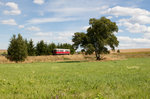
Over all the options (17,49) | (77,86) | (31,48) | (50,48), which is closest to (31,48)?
(31,48)

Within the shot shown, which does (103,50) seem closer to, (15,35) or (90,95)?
(15,35)

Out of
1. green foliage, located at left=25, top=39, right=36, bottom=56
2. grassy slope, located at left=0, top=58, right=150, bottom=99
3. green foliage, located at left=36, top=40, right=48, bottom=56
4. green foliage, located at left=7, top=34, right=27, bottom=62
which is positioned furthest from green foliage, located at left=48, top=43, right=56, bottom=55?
grassy slope, located at left=0, top=58, right=150, bottom=99

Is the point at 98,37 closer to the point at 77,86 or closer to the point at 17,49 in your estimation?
the point at 17,49

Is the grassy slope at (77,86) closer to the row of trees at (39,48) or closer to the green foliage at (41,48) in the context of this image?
the row of trees at (39,48)

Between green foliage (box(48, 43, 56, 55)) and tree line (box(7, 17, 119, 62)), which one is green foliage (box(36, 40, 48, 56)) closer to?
green foliage (box(48, 43, 56, 55))

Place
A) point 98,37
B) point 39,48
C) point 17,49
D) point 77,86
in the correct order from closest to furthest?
point 77,86 < point 98,37 < point 17,49 < point 39,48

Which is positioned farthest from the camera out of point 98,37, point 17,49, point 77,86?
point 17,49

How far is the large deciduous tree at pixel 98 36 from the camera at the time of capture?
4884 cm

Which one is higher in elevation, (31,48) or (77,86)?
(31,48)

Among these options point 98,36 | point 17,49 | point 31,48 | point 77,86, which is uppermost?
point 98,36

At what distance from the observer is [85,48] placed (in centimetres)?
4878

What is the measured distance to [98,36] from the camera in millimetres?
49500

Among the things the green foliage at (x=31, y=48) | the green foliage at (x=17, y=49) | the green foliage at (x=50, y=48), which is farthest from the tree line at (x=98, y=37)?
the green foliage at (x=50, y=48)

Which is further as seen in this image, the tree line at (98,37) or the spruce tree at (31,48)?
the spruce tree at (31,48)
